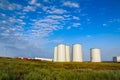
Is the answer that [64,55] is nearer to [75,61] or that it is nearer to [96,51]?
[75,61]

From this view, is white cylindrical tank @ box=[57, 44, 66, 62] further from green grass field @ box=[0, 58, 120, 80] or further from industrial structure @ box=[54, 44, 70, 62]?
green grass field @ box=[0, 58, 120, 80]

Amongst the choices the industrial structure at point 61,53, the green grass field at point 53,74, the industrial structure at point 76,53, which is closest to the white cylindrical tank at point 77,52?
the industrial structure at point 76,53

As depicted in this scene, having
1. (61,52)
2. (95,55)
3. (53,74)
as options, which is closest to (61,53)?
(61,52)

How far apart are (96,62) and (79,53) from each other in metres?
5.08

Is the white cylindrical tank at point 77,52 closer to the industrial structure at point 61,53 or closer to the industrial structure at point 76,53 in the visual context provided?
the industrial structure at point 76,53

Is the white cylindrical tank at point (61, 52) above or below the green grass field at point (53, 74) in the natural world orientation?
above

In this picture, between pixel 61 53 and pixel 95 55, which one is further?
pixel 95 55

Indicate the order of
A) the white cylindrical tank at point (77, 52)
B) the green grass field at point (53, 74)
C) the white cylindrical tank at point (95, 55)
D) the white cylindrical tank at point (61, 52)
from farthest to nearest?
the white cylindrical tank at point (61, 52)
the white cylindrical tank at point (95, 55)
the white cylindrical tank at point (77, 52)
the green grass field at point (53, 74)

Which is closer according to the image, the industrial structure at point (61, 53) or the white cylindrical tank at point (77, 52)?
the white cylindrical tank at point (77, 52)

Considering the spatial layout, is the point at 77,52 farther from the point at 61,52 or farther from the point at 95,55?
the point at 95,55

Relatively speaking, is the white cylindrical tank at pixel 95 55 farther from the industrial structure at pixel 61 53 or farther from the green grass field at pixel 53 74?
the green grass field at pixel 53 74

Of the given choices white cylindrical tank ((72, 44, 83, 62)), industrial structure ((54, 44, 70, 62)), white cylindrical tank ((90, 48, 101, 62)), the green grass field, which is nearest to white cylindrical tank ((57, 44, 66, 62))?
industrial structure ((54, 44, 70, 62))

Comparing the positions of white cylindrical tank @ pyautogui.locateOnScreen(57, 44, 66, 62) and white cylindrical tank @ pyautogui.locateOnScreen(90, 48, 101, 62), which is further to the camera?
white cylindrical tank @ pyautogui.locateOnScreen(57, 44, 66, 62)

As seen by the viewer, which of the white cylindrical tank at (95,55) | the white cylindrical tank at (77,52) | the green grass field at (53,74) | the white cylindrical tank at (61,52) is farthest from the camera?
the white cylindrical tank at (61,52)
